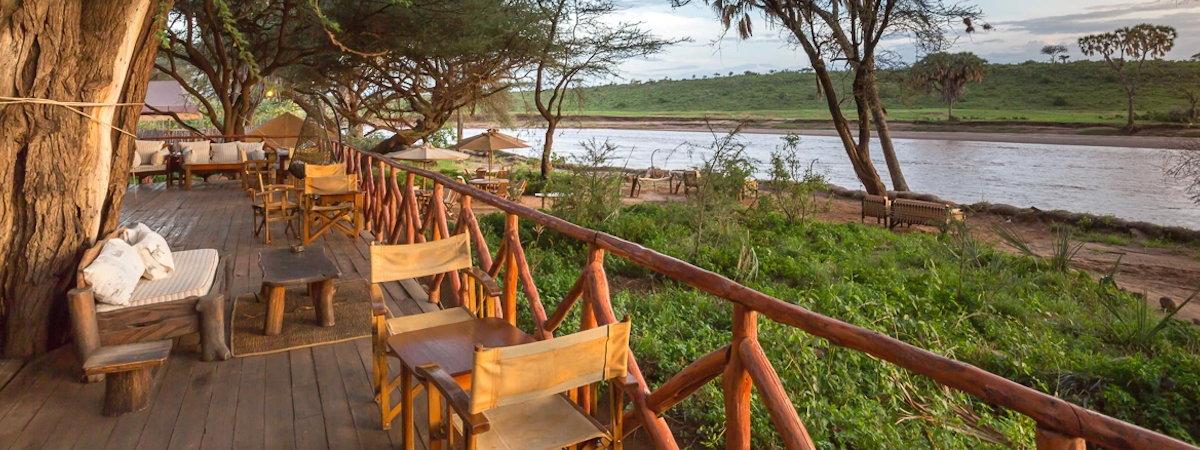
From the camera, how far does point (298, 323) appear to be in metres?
3.88

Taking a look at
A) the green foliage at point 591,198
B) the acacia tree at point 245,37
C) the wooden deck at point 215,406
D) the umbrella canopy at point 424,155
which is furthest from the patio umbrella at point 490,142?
the wooden deck at point 215,406

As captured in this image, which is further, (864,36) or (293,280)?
(864,36)

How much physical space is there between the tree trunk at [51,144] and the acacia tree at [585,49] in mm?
15716

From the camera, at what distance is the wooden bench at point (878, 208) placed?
501 inches

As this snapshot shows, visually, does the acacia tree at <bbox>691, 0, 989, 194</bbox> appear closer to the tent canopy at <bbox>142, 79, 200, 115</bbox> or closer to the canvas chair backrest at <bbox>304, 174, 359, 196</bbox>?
the canvas chair backrest at <bbox>304, 174, 359, 196</bbox>

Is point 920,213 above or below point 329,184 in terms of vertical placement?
below

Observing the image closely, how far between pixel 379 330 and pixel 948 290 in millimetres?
5909

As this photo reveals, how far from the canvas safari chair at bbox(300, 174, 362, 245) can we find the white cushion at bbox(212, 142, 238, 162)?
17.3ft

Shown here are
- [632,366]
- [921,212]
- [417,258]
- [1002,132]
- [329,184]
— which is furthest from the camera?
[1002,132]

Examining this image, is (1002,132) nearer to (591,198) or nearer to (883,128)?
(883,128)

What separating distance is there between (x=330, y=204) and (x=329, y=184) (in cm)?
42

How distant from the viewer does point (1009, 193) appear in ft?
61.5

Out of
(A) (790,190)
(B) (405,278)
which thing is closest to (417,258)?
(B) (405,278)

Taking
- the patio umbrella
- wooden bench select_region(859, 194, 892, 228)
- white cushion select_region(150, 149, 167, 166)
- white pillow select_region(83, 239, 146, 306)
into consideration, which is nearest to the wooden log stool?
white pillow select_region(83, 239, 146, 306)
